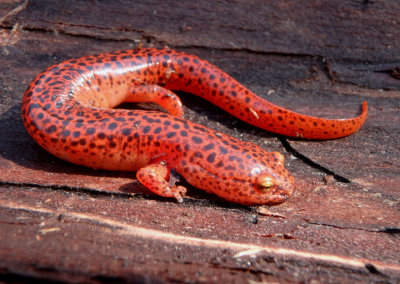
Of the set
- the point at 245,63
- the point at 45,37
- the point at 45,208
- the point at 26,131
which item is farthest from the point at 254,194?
the point at 45,37

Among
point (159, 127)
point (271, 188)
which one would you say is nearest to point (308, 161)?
point (271, 188)

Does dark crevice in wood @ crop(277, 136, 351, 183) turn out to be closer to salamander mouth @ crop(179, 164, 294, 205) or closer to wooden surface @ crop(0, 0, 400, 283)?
wooden surface @ crop(0, 0, 400, 283)

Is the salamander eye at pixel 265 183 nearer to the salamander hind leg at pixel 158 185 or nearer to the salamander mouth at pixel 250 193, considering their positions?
→ the salamander mouth at pixel 250 193

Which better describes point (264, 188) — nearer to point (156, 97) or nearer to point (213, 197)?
point (213, 197)

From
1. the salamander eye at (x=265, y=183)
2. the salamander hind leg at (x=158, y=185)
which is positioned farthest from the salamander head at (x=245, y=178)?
the salamander hind leg at (x=158, y=185)

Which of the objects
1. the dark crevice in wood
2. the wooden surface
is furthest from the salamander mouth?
the dark crevice in wood

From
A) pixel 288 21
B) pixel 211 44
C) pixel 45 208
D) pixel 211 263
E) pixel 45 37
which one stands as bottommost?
pixel 45 208

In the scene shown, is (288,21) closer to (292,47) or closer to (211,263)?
(292,47)
